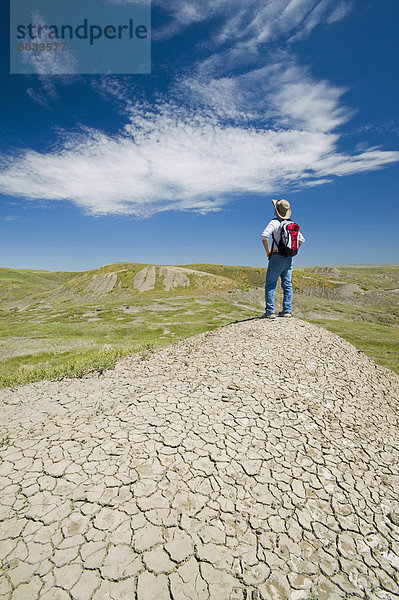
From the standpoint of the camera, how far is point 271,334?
409 inches

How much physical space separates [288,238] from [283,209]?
1.29 m

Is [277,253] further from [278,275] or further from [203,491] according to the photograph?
[203,491]

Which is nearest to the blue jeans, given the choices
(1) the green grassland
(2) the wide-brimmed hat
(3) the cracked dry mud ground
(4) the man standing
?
(4) the man standing

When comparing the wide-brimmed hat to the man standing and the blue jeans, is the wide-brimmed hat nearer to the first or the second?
the man standing

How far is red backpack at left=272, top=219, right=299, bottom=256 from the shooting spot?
1033cm

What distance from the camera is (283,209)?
10.7 metres

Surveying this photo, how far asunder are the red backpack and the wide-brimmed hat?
36 cm

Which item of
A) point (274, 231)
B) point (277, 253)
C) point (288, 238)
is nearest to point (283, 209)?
point (274, 231)

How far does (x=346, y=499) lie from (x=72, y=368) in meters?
9.62

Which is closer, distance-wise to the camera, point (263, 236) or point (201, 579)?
point (201, 579)

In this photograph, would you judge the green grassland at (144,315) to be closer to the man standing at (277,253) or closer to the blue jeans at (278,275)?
the blue jeans at (278,275)

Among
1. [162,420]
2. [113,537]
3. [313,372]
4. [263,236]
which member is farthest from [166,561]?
[263,236]

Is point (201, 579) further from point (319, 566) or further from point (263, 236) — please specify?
point (263, 236)

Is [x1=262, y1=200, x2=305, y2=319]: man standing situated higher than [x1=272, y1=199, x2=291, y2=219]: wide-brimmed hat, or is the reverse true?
[x1=272, y1=199, x2=291, y2=219]: wide-brimmed hat
